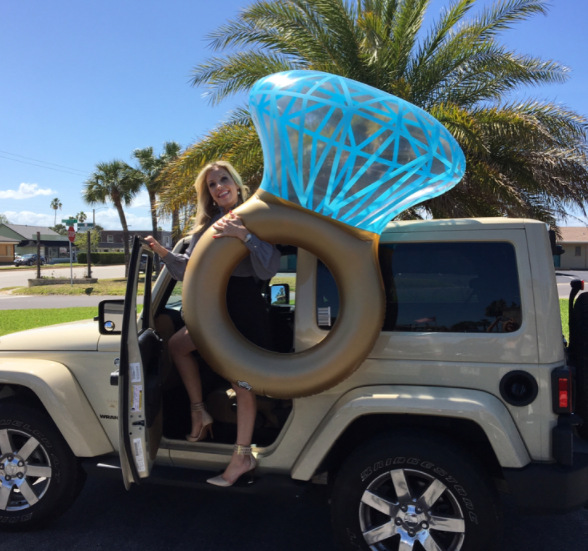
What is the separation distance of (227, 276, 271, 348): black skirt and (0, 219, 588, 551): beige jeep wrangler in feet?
0.95

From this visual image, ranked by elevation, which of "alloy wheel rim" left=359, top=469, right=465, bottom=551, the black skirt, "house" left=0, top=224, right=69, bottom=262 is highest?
"house" left=0, top=224, right=69, bottom=262

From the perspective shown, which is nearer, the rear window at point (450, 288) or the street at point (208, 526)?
the rear window at point (450, 288)

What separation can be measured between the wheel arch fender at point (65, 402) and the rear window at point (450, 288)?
147 centimetres

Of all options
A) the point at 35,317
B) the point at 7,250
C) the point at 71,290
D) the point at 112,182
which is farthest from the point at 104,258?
the point at 35,317

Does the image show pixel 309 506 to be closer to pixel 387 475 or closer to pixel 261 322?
pixel 387 475

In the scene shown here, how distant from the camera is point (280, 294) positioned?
3.96 metres

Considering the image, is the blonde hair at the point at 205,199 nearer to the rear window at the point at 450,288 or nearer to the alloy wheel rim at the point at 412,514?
the rear window at the point at 450,288

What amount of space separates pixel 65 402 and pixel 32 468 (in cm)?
49

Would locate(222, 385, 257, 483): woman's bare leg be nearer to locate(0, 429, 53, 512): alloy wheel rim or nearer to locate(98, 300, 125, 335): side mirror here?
locate(98, 300, 125, 335): side mirror

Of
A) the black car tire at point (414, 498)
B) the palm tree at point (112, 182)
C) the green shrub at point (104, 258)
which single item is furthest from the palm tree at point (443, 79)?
the green shrub at point (104, 258)

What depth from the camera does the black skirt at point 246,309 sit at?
3002 mm

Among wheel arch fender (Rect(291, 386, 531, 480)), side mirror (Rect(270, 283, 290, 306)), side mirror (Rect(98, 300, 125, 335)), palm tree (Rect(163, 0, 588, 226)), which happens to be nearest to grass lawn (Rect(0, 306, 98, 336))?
palm tree (Rect(163, 0, 588, 226))

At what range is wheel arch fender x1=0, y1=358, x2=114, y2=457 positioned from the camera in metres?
3.03

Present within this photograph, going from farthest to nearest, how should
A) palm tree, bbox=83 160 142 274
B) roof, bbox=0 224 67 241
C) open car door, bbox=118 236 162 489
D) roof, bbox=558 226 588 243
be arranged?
roof, bbox=0 224 67 241
roof, bbox=558 226 588 243
palm tree, bbox=83 160 142 274
open car door, bbox=118 236 162 489
